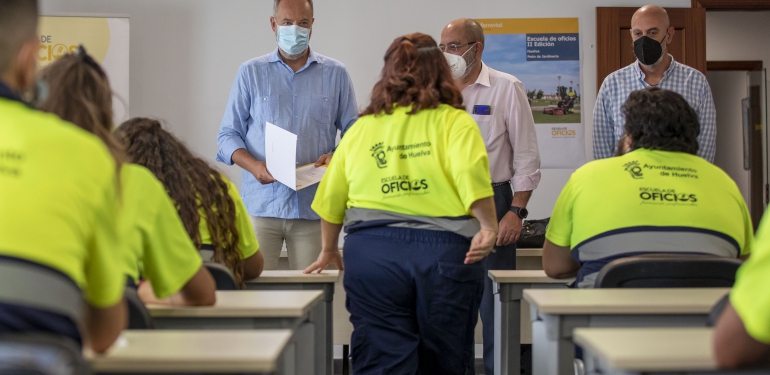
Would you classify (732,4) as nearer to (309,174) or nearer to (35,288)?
(309,174)

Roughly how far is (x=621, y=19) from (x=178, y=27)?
10.5 feet

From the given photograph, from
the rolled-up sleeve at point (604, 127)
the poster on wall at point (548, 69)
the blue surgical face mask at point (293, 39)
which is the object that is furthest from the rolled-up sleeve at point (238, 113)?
the poster on wall at point (548, 69)

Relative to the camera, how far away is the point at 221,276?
7.19ft

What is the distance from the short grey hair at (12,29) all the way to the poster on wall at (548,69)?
451cm

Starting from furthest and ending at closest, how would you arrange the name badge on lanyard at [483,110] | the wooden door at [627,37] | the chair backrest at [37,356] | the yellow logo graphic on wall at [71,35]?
the wooden door at [627,37] → the yellow logo graphic on wall at [71,35] → the name badge on lanyard at [483,110] → the chair backrest at [37,356]

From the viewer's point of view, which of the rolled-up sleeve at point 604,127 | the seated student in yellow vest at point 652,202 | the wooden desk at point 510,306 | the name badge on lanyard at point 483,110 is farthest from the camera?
the rolled-up sleeve at point 604,127

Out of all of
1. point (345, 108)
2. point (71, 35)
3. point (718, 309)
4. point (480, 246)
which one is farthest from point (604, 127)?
point (71, 35)

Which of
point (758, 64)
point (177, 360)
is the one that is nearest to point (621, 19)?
point (758, 64)

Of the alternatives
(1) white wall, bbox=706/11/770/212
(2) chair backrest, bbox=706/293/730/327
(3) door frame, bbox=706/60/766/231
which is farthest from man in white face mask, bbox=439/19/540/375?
(3) door frame, bbox=706/60/766/231

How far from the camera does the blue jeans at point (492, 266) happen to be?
3.45 metres

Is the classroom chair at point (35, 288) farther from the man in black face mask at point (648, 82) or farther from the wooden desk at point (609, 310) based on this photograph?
the man in black face mask at point (648, 82)

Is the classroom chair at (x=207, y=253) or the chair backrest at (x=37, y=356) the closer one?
the chair backrest at (x=37, y=356)

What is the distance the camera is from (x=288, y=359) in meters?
1.80

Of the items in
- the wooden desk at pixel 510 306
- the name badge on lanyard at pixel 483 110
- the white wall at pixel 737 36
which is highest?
the white wall at pixel 737 36
